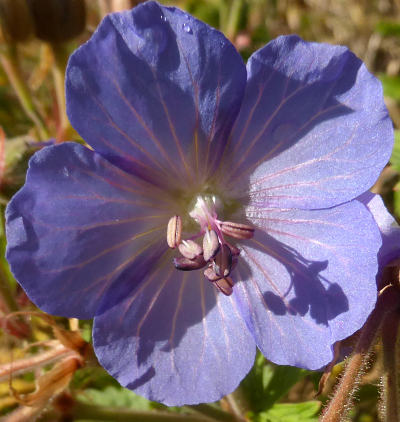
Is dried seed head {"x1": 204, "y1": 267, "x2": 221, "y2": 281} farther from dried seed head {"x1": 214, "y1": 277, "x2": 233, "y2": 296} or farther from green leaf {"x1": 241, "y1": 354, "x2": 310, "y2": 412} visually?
green leaf {"x1": 241, "y1": 354, "x2": 310, "y2": 412}

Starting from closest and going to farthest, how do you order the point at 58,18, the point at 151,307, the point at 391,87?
the point at 151,307, the point at 58,18, the point at 391,87

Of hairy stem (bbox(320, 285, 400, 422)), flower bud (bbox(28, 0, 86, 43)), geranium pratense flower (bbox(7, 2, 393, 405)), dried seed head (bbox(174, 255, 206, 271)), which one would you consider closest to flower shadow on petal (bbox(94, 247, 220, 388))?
geranium pratense flower (bbox(7, 2, 393, 405))

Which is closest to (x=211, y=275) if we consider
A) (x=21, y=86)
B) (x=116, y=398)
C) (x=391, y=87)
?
(x=116, y=398)

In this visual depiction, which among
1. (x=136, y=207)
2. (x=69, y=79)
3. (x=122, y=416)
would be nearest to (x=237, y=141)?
(x=136, y=207)

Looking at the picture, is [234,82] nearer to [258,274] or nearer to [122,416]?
[258,274]

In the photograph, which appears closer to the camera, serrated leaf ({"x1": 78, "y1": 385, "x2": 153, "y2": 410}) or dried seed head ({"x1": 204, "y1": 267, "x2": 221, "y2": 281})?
dried seed head ({"x1": 204, "y1": 267, "x2": 221, "y2": 281})

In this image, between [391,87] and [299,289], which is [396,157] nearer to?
[299,289]

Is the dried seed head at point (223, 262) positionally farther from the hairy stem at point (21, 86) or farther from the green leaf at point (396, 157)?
the hairy stem at point (21, 86)
